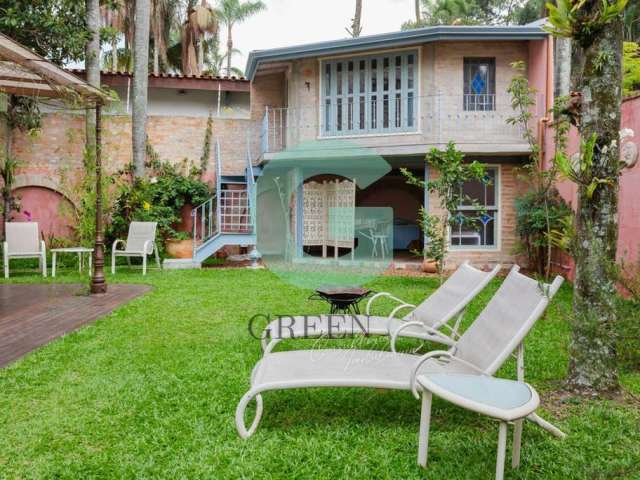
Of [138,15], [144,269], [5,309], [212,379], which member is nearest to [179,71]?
[138,15]

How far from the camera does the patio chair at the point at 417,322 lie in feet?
15.3

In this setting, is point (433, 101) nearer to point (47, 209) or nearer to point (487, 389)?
point (47, 209)

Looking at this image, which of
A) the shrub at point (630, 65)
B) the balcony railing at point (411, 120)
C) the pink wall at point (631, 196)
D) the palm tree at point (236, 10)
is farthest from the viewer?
the palm tree at point (236, 10)

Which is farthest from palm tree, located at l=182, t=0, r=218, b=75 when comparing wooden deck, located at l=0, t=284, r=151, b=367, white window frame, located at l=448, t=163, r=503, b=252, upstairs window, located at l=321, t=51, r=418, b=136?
wooden deck, located at l=0, t=284, r=151, b=367

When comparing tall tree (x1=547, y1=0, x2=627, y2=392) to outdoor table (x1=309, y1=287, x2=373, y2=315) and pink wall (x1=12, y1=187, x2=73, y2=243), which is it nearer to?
outdoor table (x1=309, y1=287, x2=373, y2=315)

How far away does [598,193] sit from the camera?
12.7 ft

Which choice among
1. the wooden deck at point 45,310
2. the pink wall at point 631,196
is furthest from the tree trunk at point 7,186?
the pink wall at point 631,196

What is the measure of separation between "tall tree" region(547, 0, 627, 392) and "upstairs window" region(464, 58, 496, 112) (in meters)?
8.94

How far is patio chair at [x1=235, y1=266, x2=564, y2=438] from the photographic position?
128 inches

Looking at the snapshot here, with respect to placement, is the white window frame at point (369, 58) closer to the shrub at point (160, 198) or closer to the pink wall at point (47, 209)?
the shrub at point (160, 198)

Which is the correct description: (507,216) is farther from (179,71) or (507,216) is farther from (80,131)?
(179,71)

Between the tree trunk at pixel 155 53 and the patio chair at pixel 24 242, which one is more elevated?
the tree trunk at pixel 155 53

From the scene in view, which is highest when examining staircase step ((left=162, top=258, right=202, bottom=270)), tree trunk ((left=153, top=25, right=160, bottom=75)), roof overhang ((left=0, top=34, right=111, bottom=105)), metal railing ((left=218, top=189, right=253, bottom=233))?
tree trunk ((left=153, top=25, right=160, bottom=75))

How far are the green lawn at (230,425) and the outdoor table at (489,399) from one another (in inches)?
9.4
